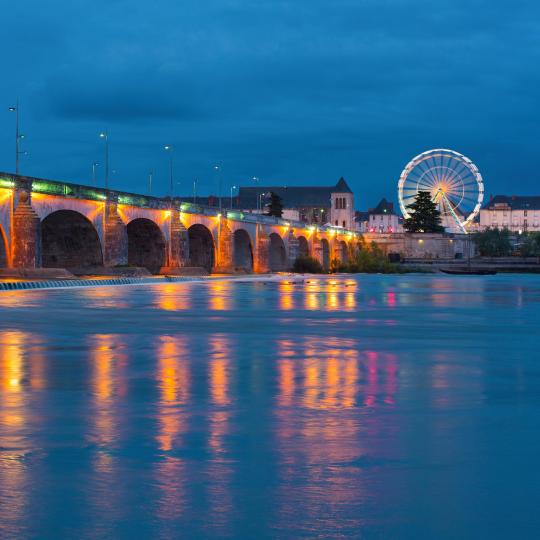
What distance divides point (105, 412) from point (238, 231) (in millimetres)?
112639

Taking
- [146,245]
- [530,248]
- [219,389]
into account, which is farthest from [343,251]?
[219,389]

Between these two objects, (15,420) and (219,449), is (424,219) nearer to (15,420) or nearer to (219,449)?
(15,420)

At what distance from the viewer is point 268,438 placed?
36.8ft

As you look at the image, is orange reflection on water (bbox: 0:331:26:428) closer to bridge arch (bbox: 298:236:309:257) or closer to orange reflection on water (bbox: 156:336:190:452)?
orange reflection on water (bbox: 156:336:190:452)

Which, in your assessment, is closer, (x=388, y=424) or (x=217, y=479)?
(x=217, y=479)

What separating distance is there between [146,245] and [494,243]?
115893 millimetres

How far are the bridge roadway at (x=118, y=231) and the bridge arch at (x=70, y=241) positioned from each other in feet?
0.28

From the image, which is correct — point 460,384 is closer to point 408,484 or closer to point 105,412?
point 105,412

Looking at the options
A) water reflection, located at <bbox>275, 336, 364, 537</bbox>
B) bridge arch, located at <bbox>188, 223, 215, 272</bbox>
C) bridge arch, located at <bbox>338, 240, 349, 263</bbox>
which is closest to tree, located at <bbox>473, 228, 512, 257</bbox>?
bridge arch, located at <bbox>338, 240, 349, 263</bbox>

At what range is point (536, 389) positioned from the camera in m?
15.8

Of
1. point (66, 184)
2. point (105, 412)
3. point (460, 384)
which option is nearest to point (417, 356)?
point (460, 384)

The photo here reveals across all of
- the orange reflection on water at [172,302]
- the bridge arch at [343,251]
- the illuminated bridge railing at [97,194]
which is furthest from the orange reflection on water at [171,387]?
the bridge arch at [343,251]

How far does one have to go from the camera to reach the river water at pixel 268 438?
7.80 metres

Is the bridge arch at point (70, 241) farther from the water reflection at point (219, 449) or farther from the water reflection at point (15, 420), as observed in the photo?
the water reflection at point (219, 449)
